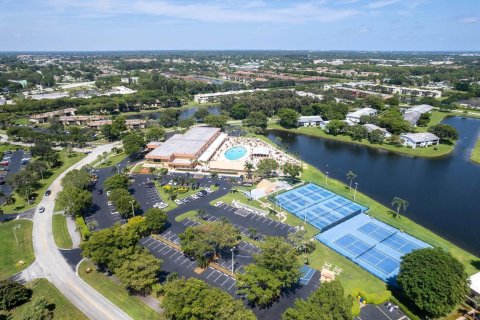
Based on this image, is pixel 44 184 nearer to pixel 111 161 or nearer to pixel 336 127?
pixel 111 161

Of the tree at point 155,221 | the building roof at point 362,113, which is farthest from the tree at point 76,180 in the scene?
the building roof at point 362,113

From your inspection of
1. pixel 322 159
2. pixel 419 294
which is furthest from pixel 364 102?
pixel 419 294

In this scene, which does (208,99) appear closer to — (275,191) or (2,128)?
(2,128)

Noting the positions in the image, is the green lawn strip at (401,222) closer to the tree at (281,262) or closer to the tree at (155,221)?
the tree at (281,262)

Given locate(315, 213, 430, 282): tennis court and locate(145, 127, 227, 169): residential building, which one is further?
locate(145, 127, 227, 169): residential building

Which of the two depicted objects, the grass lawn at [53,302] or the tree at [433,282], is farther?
the grass lawn at [53,302]

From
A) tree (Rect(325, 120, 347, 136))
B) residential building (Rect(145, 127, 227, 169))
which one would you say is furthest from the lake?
residential building (Rect(145, 127, 227, 169))

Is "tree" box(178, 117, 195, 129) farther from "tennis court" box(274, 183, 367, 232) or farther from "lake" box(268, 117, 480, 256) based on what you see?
"tennis court" box(274, 183, 367, 232)
